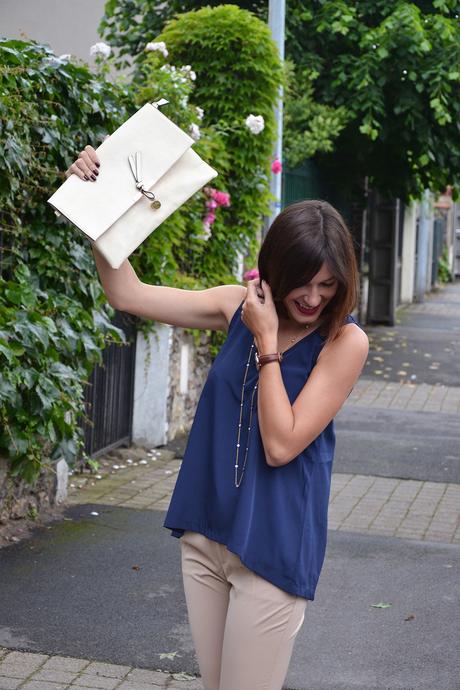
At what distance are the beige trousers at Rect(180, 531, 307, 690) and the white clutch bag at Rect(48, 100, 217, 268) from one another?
2.49 ft

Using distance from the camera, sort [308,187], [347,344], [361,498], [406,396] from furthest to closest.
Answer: [308,187] → [406,396] → [361,498] → [347,344]

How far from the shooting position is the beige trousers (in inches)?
104

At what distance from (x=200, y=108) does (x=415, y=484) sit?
3616 millimetres

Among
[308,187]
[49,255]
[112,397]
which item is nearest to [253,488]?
[49,255]

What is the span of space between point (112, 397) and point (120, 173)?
5.54m

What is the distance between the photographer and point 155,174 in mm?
2885

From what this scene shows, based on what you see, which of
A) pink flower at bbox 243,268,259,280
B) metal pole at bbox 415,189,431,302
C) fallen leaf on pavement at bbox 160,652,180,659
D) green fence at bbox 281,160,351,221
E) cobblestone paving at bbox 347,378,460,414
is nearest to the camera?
fallen leaf on pavement at bbox 160,652,180,659

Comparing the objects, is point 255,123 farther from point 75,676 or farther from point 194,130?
point 75,676

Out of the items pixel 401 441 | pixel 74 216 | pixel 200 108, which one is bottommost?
pixel 401 441

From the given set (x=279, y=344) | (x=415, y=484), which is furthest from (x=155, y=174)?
(x=415, y=484)

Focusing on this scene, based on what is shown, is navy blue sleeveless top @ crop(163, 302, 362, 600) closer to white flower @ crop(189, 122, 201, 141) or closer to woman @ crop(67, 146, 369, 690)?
woman @ crop(67, 146, 369, 690)

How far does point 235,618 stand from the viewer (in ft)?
8.72

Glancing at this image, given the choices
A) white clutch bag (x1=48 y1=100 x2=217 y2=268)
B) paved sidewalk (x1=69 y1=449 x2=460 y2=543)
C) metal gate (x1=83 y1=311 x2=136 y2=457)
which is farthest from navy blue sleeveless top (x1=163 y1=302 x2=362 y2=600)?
metal gate (x1=83 y1=311 x2=136 y2=457)

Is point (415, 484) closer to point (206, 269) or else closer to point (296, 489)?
point (206, 269)
